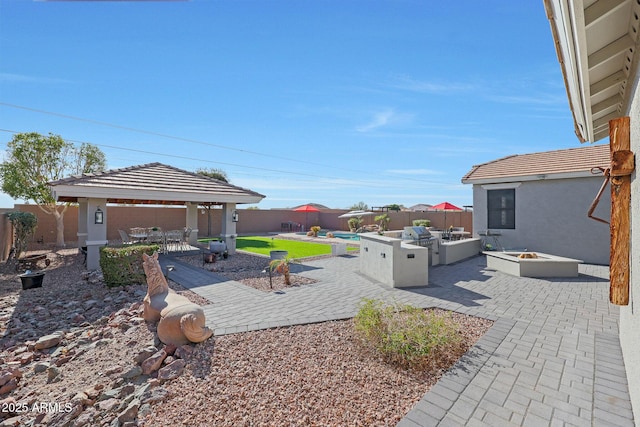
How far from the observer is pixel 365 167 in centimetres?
4884

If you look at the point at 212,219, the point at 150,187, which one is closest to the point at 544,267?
the point at 150,187

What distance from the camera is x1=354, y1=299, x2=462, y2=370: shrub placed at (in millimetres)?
3906

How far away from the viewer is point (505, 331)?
499 cm

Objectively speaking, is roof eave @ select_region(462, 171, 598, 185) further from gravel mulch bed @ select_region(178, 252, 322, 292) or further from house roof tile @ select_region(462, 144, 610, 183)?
gravel mulch bed @ select_region(178, 252, 322, 292)

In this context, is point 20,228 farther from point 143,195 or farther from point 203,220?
point 203,220

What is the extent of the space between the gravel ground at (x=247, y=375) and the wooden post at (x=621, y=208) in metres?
2.10

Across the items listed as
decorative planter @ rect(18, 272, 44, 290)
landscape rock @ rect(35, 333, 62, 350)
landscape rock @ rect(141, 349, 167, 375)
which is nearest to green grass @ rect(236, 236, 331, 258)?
decorative planter @ rect(18, 272, 44, 290)

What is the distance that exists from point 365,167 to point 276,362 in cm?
4665

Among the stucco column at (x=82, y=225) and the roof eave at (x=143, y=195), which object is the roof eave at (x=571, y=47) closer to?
the roof eave at (x=143, y=195)

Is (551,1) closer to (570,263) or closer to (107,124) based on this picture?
(570,263)

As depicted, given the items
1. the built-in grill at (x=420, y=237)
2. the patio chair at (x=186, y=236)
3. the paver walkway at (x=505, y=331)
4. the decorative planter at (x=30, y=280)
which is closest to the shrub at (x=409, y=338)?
the paver walkway at (x=505, y=331)

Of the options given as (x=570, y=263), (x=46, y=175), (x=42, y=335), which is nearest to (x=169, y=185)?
(x=42, y=335)

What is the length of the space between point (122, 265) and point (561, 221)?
1622cm

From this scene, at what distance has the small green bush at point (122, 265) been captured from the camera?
8.11m
